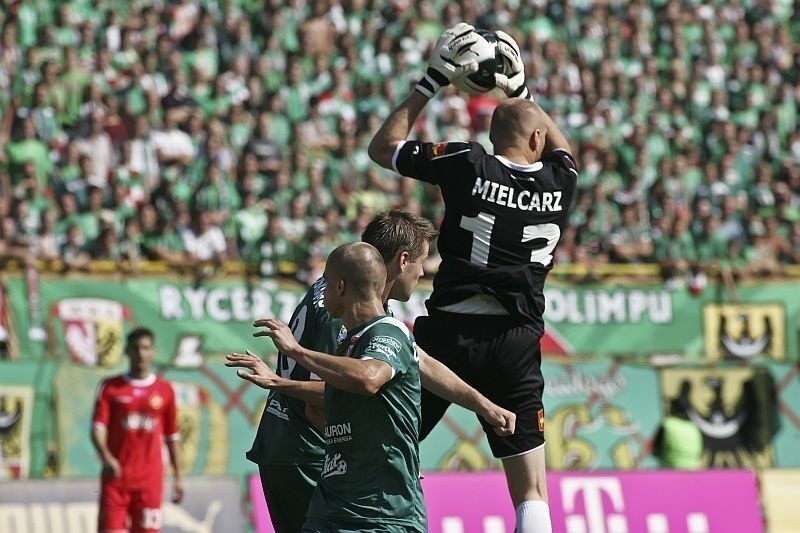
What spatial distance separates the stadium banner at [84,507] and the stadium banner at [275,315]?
2.73 m

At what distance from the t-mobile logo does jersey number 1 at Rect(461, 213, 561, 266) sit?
16.9ft

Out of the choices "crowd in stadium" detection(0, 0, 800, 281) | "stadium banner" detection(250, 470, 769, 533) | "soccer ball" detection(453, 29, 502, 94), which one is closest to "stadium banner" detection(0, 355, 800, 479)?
"crowd in stadium" detection(0, 0, 800, 281)

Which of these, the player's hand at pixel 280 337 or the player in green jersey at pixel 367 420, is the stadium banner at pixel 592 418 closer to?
the player in green jersey at pixel 367 420

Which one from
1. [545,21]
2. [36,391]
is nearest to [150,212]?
[36,391]

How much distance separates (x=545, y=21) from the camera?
22.1 meters

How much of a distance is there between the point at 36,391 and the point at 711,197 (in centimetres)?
963

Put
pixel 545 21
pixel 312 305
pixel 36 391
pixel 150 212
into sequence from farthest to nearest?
pixel 545 21, pixel 150 212, pixel 36 391, pixel 312 305

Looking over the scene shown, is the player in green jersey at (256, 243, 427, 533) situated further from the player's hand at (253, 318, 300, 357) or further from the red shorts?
the red shorts

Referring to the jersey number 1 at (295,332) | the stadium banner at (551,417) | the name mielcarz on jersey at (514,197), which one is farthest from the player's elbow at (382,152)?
the stadium banner at (551,417)

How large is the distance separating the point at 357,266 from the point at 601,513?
23.2 feet

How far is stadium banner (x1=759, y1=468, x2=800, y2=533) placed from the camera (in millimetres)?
13875

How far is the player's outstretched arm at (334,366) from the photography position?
546 cm

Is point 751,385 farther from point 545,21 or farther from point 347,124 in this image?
point 545,21

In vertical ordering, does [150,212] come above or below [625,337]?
above
